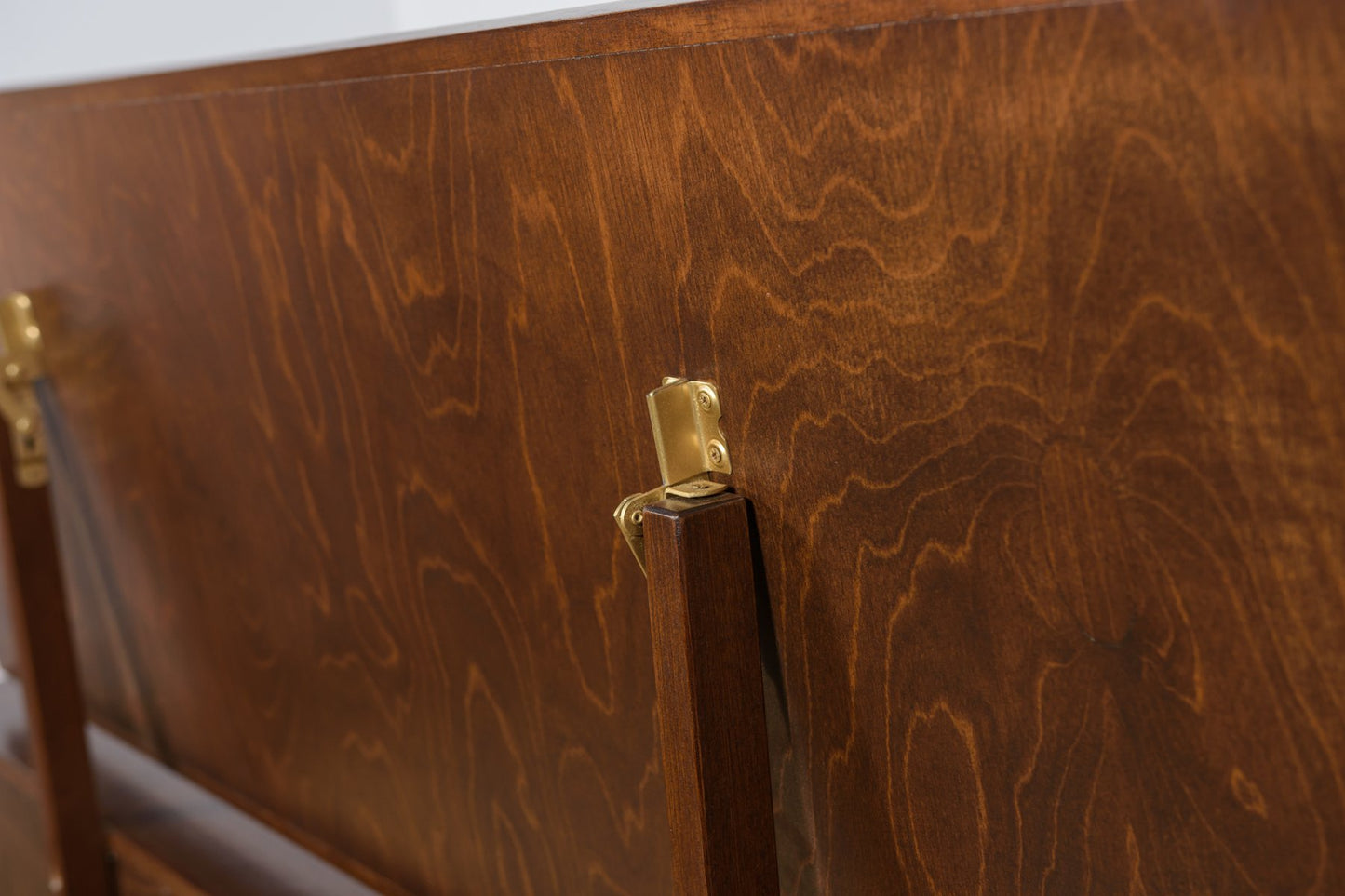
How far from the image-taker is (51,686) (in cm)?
80

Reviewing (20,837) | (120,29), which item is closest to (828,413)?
(20,837)

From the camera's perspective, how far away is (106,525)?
792mm

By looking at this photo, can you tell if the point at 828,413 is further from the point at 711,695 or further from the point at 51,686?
the point at 51,686

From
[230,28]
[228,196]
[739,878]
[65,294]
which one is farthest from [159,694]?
[230,28]

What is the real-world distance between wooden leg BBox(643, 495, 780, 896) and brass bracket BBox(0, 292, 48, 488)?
1.69 ft

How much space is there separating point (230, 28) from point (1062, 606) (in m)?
1.30

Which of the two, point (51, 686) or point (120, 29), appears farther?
point (120, 29)

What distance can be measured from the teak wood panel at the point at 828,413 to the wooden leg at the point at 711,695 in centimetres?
2

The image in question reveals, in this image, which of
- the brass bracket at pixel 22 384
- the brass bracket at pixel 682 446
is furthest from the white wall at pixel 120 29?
the brass bracket at pixel 682 446

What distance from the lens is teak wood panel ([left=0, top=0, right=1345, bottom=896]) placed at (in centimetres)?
A: 29

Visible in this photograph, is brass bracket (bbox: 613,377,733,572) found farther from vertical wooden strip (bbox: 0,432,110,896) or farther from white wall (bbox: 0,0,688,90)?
white wall (bbox: 0,0,688,90)

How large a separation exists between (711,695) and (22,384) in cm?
55

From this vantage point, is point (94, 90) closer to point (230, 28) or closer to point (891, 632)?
point (891, 632)

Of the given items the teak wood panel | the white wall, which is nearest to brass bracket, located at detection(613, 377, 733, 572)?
the teak wood panel
